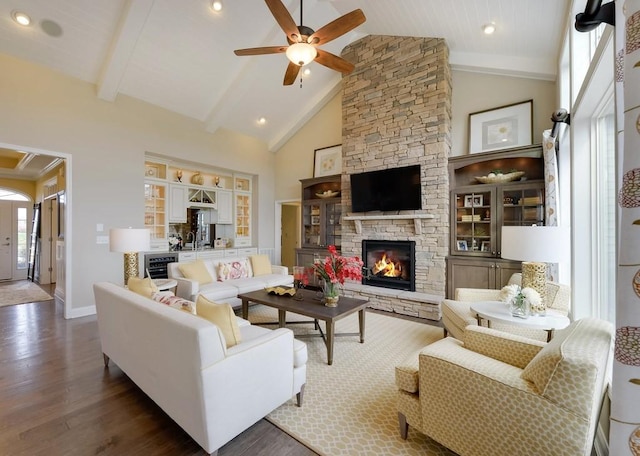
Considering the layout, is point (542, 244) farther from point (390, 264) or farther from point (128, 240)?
point (128, 240)

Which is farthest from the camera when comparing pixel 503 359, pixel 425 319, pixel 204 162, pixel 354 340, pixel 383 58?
pixel 204 162

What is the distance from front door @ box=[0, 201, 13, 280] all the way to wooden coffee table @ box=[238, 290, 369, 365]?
24.3 feet

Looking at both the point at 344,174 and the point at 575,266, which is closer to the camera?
the point at 575,266

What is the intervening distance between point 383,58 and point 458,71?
130 cm

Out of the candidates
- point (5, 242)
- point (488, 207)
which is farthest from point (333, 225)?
point (5, 242)

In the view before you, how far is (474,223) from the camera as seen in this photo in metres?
4.52

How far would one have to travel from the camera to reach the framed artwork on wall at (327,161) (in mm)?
6328

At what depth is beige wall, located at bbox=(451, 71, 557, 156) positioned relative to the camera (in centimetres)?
407

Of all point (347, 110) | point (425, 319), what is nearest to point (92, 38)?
point (347, 110)

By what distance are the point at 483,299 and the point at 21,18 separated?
6527mm

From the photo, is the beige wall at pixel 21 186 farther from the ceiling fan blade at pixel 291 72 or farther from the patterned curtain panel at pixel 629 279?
the patterned curtain panel at pixel 629 279

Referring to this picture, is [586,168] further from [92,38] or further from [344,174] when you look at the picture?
[92,38]

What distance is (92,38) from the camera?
3.93 m

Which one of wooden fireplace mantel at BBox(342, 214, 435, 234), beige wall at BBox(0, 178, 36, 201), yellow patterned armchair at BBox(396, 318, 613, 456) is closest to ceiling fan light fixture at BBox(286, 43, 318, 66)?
yellow patterned armchair at BBox(396, 318, 613, 456)
